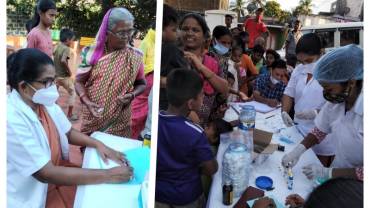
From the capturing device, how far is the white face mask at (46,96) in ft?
4.11

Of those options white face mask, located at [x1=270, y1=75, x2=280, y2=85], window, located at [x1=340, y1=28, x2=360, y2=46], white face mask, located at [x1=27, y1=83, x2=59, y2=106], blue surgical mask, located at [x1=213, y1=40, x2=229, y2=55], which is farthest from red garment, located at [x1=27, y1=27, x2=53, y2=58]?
white face mask, located at [x1=270, y1=75, x2=280, y2=85]

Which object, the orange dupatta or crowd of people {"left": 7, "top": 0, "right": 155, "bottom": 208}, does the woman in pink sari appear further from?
the orange dupatta

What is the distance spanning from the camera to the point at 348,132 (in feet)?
5.16

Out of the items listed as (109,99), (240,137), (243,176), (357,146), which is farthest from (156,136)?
(357,146)

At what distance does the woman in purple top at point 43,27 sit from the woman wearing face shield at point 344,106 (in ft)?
3.90

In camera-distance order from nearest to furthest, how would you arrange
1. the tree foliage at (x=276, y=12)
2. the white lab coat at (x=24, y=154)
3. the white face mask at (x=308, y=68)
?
the white lab coat at (x=24, y=154), the tree foliage at (x=276, y=12), the white face mask at (x=308, y=68)

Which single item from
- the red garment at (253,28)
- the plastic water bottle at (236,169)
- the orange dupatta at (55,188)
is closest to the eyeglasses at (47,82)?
the orange dupatta at (55,188)

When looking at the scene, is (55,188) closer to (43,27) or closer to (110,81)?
(110,81)

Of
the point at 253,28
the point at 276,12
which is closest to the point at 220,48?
the point at 253,28

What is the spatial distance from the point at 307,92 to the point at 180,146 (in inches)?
50.1

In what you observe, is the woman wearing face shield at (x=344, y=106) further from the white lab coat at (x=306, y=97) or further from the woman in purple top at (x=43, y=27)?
the woman in purple top at (x=43, y=27)

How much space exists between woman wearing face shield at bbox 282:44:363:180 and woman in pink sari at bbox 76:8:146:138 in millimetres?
850

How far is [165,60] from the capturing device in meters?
1.48

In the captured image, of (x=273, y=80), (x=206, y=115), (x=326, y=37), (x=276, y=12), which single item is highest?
(x=276, y=12)
